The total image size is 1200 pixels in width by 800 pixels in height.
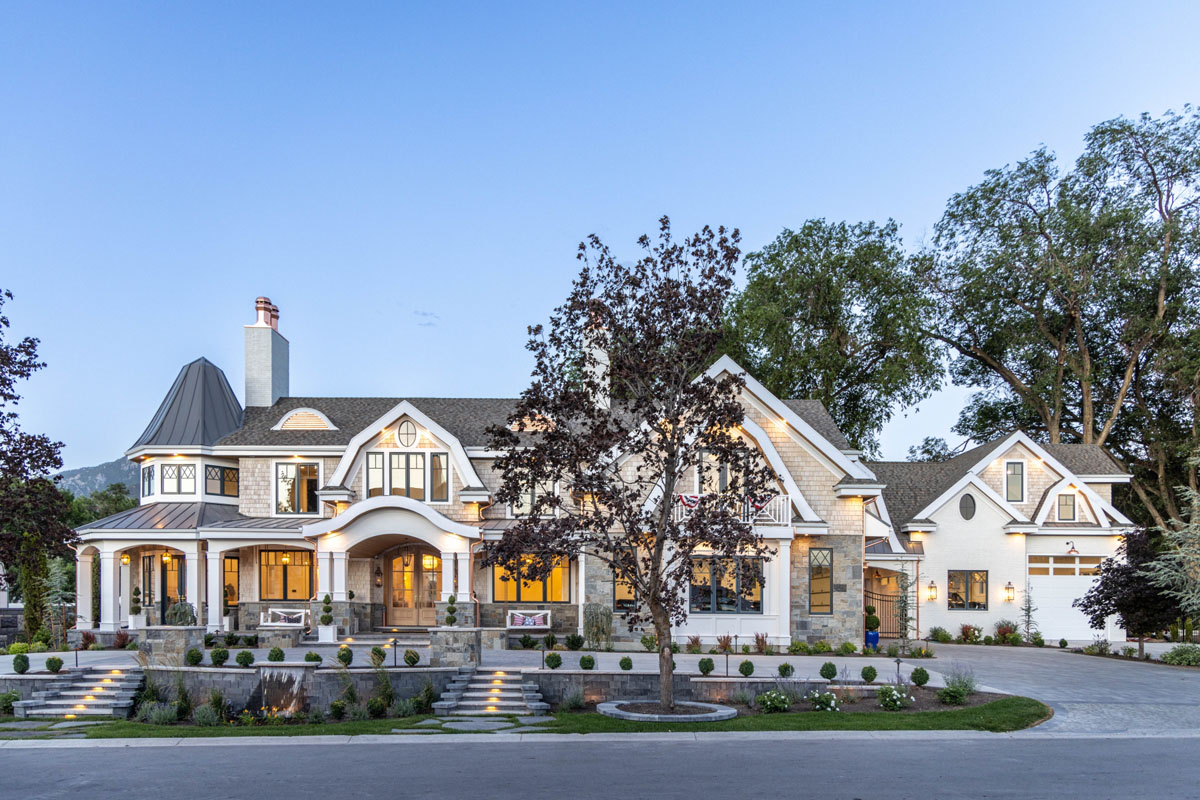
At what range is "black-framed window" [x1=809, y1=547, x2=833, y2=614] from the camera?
25109 mm

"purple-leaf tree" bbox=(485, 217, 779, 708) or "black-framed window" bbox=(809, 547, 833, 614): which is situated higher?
"purple-leaf tree" bbox=(485, 217, 779, 708)

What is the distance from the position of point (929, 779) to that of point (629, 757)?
391 cm

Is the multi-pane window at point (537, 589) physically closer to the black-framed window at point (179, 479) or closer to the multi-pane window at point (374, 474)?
the multi-pane window at point (374, 474)

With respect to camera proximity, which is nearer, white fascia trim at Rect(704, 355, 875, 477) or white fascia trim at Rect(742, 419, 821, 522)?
white fascia trim at Rect(742, 419, 821, 522)

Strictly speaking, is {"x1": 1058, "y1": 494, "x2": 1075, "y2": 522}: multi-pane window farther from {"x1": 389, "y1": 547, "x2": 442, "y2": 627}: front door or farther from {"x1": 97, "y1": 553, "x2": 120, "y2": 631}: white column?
{"x1": 97, "y1": 553, "x2": 120, "y2": 631}: white column

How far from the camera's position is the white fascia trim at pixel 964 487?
3125 centimetres

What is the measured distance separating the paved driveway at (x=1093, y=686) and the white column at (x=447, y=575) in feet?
42.7

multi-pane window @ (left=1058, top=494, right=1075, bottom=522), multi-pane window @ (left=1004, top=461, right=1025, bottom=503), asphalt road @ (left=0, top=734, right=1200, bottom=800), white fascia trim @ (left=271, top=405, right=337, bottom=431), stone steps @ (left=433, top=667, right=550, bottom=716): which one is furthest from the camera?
multi-pane window @ (left=1004, top=461, right=1025, bottom=503)

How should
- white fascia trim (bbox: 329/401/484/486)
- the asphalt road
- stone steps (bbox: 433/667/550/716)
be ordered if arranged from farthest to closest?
1. white fascia trim (bbox: 329/401/484/486)
2. stone steps (bbox: 433/667/550/716)
3. the asphalt road

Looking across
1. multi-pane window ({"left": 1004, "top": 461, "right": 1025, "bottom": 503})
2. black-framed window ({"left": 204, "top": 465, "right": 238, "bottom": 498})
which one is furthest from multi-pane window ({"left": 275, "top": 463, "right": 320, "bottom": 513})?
multi-pane window ({"left": 1004, "top": 461, "right": 1025, "bottom": 503})

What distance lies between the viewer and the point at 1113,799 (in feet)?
34.2

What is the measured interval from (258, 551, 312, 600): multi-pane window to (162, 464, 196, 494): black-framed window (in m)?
3.25

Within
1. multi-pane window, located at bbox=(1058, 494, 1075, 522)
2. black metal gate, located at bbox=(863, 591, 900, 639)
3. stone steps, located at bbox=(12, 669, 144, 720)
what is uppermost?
multi-pane window, located at bbox=(1058, 494, 1075, 522)

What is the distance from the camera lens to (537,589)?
93.0 feet
